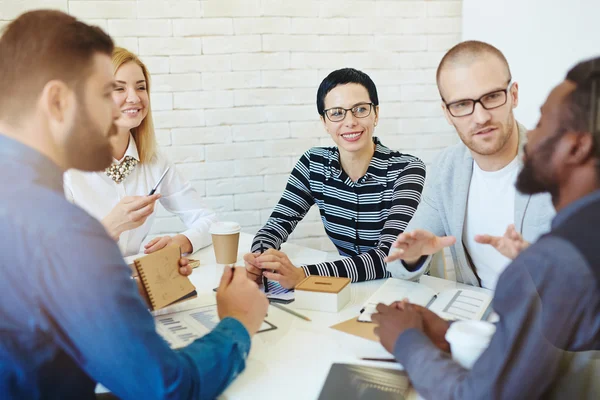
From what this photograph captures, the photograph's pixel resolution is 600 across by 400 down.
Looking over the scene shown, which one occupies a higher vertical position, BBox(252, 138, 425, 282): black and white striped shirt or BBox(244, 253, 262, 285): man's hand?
BBox(252, 138, 425, 282): black and white striped shirt

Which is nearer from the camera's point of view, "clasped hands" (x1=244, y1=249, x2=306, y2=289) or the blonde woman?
the blonde woman

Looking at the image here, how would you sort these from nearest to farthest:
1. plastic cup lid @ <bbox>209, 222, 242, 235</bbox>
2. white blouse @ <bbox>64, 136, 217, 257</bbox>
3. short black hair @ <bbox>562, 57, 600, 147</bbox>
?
short black hair @ <bbox>562, 57, 600, 147</bbox>, white blouse @ <bbox>64, 136, 217, 257</bbox>, plastic cup lid @ <bbox>209, 222, 242, 235</bbox>

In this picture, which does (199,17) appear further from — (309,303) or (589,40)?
(589,40)

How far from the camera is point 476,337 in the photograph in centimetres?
55

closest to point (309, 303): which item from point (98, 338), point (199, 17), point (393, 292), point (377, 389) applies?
point (393, 292)

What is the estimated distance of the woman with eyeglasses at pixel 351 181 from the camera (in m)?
1.50

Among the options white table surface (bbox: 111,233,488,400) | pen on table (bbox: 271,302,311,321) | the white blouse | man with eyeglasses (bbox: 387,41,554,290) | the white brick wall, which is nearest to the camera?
man with eyeglasses (bbox: 387,41,554,290)

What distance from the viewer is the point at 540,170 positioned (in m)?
0.39

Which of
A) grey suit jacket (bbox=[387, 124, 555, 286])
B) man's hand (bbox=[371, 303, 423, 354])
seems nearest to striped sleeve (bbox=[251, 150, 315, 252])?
grey suit jacket (bbox=[387, 124, 555, 286])

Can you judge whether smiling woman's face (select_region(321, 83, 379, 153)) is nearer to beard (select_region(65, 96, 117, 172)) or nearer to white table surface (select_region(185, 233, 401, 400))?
white table surface (select_region(185, 233, 401, 400))

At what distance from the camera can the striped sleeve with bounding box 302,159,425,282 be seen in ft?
3.87

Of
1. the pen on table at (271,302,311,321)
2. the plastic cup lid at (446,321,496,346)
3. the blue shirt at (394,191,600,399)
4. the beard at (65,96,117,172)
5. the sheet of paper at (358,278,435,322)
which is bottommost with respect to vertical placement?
the pen on table at (271,302,311,321)

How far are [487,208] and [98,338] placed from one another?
19.5 inches

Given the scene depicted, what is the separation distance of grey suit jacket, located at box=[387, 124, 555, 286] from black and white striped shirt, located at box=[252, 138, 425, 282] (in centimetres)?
25
